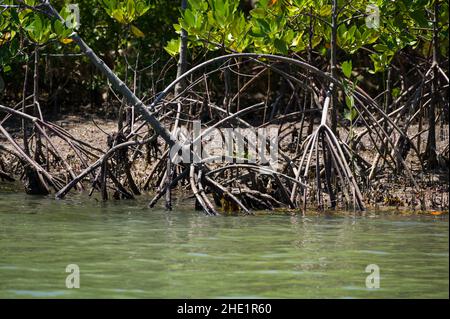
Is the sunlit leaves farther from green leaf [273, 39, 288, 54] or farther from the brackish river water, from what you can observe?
the brackish river water

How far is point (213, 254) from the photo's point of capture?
23.6 ft

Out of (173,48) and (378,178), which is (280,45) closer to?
(173,48)

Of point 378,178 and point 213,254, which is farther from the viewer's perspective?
point 378,178

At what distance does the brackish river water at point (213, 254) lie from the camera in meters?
6.09

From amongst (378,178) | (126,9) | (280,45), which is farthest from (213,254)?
(126,9)

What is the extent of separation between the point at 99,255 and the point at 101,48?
706cm

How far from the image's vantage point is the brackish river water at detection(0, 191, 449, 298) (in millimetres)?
6090

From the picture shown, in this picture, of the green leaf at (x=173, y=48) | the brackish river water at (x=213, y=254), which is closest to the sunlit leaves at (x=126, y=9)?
the green leaf at (x=173, y=48)

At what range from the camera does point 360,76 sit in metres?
13.6

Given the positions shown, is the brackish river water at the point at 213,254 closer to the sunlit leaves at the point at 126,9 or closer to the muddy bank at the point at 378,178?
the muddy bank at the point at 378,178

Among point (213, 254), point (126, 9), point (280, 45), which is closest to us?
point (213, 254)

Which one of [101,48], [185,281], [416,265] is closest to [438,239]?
[416,265]


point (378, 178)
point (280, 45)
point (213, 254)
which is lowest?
point (213, 254)

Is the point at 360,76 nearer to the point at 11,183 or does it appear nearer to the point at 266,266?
the point at 11,183
